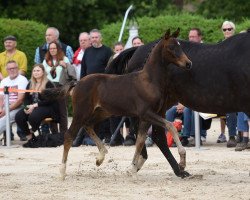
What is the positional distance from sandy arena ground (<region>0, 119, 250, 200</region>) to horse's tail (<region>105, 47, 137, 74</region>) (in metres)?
1.36

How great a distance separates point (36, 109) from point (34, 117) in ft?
0.60

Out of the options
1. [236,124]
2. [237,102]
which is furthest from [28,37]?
[237,102]

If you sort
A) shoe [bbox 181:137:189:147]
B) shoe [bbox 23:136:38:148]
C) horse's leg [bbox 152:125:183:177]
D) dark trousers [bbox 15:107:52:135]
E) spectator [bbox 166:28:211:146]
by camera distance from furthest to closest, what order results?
shoe [bbox 23:136:38:148], dark trousers [bbox 15:107:52:135], shoe [bbox 181:137:189:147], spectator [bbox 166:28:211:146], horse's leg [bbox 152:125:183:177]

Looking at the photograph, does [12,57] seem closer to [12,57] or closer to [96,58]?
[12,57]

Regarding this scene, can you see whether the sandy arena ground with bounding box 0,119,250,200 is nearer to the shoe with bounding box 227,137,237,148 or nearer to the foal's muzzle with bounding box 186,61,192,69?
the shoe with bounding box 227,137,237,148

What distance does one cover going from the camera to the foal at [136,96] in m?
11.7

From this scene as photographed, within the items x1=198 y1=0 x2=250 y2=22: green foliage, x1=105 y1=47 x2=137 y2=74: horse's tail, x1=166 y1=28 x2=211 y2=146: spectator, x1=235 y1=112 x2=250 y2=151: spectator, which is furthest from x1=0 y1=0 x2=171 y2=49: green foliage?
x1=105 y1=47 x2=137 y2=74: horse's tail

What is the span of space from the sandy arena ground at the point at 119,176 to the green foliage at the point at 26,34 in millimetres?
7338

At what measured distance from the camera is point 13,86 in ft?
58.0

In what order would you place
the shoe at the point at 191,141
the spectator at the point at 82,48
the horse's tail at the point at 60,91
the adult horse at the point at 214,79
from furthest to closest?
the spectator at the point at 82,48 → the shoe at the point at 191,141 → the horse's tail at the point at 60,91 → the adult horse at the point at 214,79

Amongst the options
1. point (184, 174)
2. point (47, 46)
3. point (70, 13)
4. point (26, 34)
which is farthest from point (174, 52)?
point (70, 13)

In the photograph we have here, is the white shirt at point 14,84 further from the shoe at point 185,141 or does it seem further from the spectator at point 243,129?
the spectator at point 243,129

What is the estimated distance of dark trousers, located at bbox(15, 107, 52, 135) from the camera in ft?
55.1

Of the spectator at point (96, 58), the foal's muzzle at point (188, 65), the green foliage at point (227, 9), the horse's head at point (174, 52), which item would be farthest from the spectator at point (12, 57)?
the green foliage at point (227, 9)
